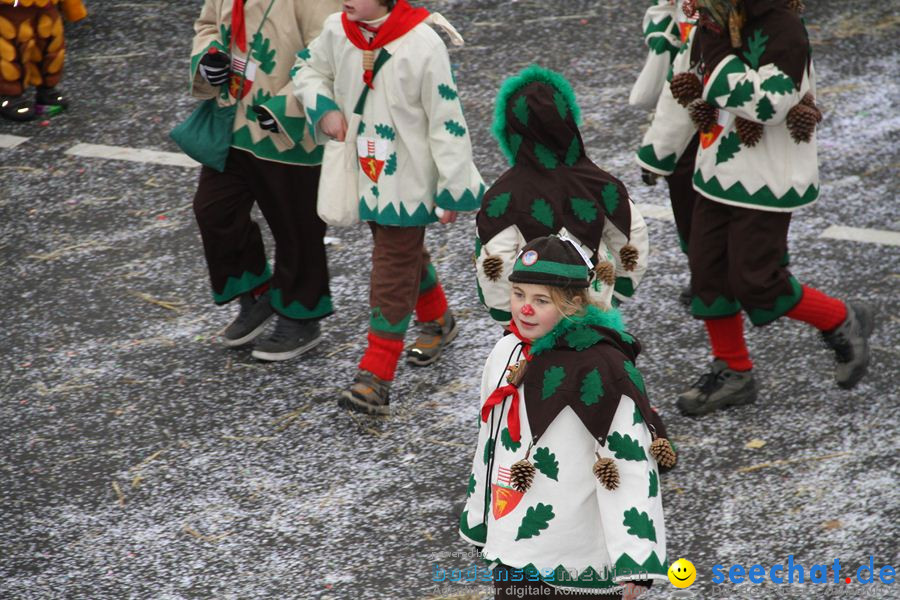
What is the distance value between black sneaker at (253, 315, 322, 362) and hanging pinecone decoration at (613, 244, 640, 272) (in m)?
1.90

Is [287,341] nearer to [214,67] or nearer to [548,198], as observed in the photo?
[214,67]

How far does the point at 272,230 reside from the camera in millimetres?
5824

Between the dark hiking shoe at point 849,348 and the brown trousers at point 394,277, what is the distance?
1763 millimetres

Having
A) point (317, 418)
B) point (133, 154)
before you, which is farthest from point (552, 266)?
point (133, 154)

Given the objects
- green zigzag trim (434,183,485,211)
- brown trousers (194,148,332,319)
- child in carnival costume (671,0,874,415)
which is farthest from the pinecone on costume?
brown trousers (194,148,332,319)

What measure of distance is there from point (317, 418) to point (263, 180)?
1.08 meters

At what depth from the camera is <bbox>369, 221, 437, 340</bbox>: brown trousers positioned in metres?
5.36

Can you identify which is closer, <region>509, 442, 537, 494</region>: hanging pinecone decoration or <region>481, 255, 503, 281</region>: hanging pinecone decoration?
<region>509, 442, 537, 494</region>: hanging pinecone decoration

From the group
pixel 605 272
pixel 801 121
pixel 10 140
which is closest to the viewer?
pixel 605 272

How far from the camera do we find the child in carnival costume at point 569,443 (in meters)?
3.38

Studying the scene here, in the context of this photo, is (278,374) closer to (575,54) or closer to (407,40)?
(407,40)

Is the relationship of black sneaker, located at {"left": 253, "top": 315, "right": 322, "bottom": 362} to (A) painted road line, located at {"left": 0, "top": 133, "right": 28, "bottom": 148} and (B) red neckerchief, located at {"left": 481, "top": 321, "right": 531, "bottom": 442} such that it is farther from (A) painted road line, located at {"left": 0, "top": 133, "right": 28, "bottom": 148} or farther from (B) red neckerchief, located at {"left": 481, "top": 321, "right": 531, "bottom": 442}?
(A) painted road line, located at {"left": 0, "top": 133, "right": 28, "bottom": 148}

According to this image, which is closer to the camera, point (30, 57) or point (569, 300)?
point (569, 300)

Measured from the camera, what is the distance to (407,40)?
509cm
